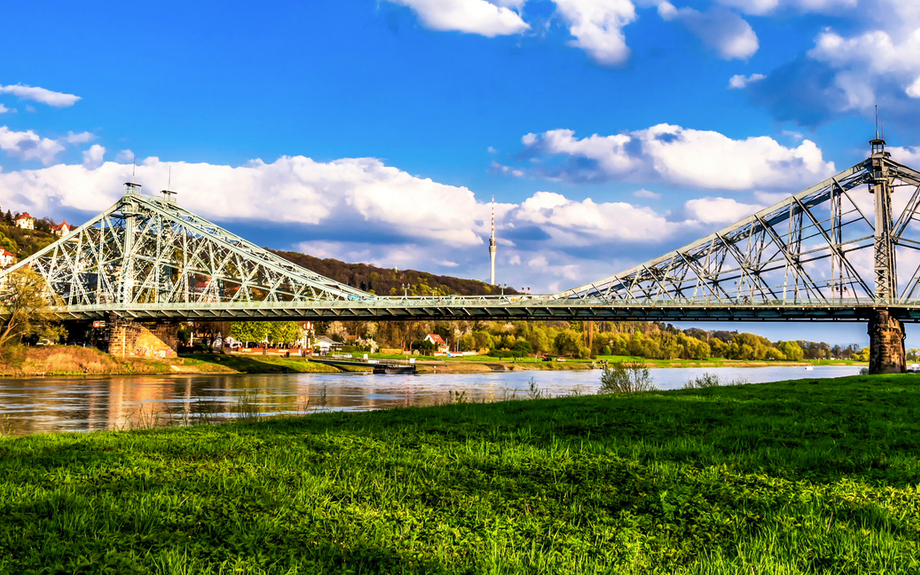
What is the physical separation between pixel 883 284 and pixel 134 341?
248ft

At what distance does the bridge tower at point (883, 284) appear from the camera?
49.3m

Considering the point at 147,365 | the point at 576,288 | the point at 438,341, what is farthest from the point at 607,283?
the point at 438,341

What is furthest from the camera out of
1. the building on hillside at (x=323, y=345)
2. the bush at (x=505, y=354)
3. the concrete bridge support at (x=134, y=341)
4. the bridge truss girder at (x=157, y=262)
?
the bush at (x=505, y=354)

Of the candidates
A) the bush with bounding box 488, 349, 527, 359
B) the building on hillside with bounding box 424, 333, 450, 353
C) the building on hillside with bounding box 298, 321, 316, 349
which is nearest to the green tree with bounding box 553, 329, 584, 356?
the bush with bounding box 488, 349, 527, 359

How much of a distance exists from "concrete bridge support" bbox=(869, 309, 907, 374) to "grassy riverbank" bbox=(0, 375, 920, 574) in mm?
46839

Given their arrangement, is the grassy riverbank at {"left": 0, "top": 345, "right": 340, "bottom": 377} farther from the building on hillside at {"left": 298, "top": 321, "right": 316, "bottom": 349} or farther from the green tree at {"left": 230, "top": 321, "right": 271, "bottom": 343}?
the building on hillside at {"left": 298, "top": 321, "right": 316, "bottom": 349}

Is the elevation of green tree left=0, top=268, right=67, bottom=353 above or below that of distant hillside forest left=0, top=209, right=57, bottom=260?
below

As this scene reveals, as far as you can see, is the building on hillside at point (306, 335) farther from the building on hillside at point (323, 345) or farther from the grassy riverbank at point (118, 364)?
the grassy riverbank at point (118, 364)

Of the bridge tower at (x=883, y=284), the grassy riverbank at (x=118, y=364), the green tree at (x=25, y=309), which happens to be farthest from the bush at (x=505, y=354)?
the green tree at (x=25, y=309)

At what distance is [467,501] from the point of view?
565 cm

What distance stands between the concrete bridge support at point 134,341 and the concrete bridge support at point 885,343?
69649 millimetres

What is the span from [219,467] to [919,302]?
5849 centimetres

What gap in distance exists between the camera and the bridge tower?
162 feet

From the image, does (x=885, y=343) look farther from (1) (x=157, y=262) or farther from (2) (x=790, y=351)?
(2) (x=790, y=351)
